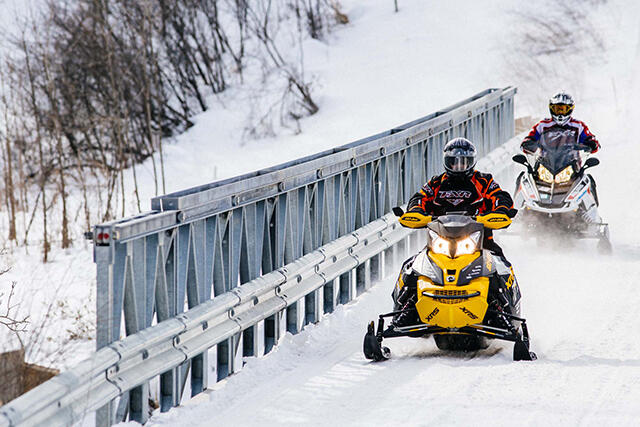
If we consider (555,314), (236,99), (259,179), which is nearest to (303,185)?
(259,179)

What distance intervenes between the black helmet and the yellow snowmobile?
68cm

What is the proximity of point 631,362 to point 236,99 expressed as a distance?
29.5 meters

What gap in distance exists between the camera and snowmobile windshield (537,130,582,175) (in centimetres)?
1134

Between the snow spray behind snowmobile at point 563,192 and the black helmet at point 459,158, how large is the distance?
11.8 ft

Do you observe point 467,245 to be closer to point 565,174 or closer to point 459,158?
point 459,158

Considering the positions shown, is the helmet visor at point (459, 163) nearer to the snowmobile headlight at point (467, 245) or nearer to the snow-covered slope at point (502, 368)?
the snowmobile headlight at point (467, 245)

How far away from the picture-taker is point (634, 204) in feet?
49.5

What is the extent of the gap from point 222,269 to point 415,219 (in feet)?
5.53

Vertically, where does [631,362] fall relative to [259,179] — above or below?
below

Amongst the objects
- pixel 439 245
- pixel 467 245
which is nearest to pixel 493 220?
pixel 467 245

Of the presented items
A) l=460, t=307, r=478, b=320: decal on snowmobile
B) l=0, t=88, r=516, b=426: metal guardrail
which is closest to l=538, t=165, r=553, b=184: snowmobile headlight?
l=0, t=88, r=516, b=426: metal guardrail

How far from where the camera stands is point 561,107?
37.7ft

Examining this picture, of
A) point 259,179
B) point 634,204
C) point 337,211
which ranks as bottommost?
point 634,204

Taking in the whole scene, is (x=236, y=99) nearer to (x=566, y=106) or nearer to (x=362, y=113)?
(x=362, y=113)
